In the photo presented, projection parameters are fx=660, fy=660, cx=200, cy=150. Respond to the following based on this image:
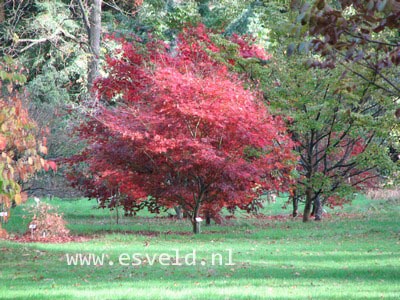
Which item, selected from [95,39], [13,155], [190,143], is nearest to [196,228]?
[190,143]

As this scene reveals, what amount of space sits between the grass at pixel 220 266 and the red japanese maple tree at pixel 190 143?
113 centimetres

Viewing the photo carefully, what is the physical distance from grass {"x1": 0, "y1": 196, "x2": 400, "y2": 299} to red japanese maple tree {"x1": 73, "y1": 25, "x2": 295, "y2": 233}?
3.69 feet

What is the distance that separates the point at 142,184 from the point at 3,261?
205 inches

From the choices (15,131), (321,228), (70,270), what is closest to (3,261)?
(70,270)

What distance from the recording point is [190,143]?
1420 centimetres

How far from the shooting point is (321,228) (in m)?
17.3

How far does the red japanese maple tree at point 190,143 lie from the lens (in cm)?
1422

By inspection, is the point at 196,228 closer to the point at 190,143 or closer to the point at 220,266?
the point at 190,143

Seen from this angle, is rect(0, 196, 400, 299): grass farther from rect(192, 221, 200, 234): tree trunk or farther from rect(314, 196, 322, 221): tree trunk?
rect(314, 196, 322, 221): tree trunk

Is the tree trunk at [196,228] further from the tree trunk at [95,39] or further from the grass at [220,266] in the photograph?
the tree trunk at [95,39]

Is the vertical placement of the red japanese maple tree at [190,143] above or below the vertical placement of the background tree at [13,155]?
above

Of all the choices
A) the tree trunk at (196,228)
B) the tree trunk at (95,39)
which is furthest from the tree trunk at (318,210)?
the tree trunk at (95,39)

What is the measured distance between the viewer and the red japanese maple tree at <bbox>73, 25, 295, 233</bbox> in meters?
14.2

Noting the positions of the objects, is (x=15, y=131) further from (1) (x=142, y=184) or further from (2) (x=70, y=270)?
(1) (x=142, y=184)
